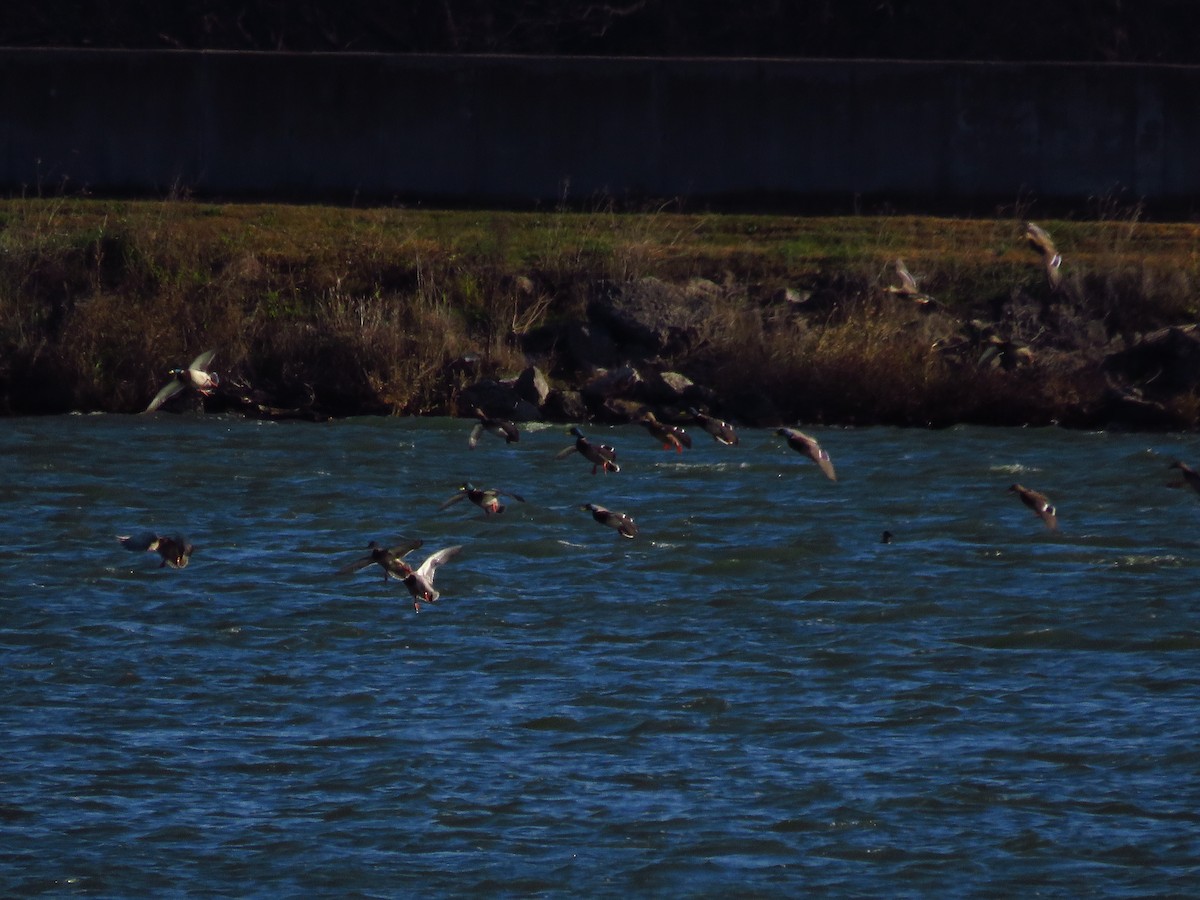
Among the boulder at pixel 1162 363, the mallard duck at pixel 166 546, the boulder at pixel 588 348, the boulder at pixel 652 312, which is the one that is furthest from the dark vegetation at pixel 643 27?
the mallard duck at pixel 166 546

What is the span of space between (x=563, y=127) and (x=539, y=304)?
14.0ft

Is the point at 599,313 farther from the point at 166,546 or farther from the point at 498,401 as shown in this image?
the point at 166,546

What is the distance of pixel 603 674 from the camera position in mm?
13148

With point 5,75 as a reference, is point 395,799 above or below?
below

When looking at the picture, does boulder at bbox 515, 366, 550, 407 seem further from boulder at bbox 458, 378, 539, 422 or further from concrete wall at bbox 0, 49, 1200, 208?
concrete wall at bbox 0, 49, 1200, 208

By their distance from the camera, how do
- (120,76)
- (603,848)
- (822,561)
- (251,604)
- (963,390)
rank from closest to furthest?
1. (603,848)
2. (251,604)
3. (822,561)
4. (963,390)
5. (120,76)

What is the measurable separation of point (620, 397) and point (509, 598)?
678 centimetres

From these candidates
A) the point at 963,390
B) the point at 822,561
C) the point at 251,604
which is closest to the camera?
the point at 251,604

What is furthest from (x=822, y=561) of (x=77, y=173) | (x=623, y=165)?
(x=77, y=173)

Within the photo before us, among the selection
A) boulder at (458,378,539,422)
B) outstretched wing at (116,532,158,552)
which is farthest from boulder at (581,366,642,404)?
outstretched wing at (116,532,158,552)

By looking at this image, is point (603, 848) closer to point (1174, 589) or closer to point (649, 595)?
point (649, 595)

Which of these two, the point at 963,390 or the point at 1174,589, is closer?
the point at 1174,589

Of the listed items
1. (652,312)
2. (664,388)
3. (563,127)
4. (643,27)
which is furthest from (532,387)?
(643,27)

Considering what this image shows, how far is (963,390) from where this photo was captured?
21.7m
